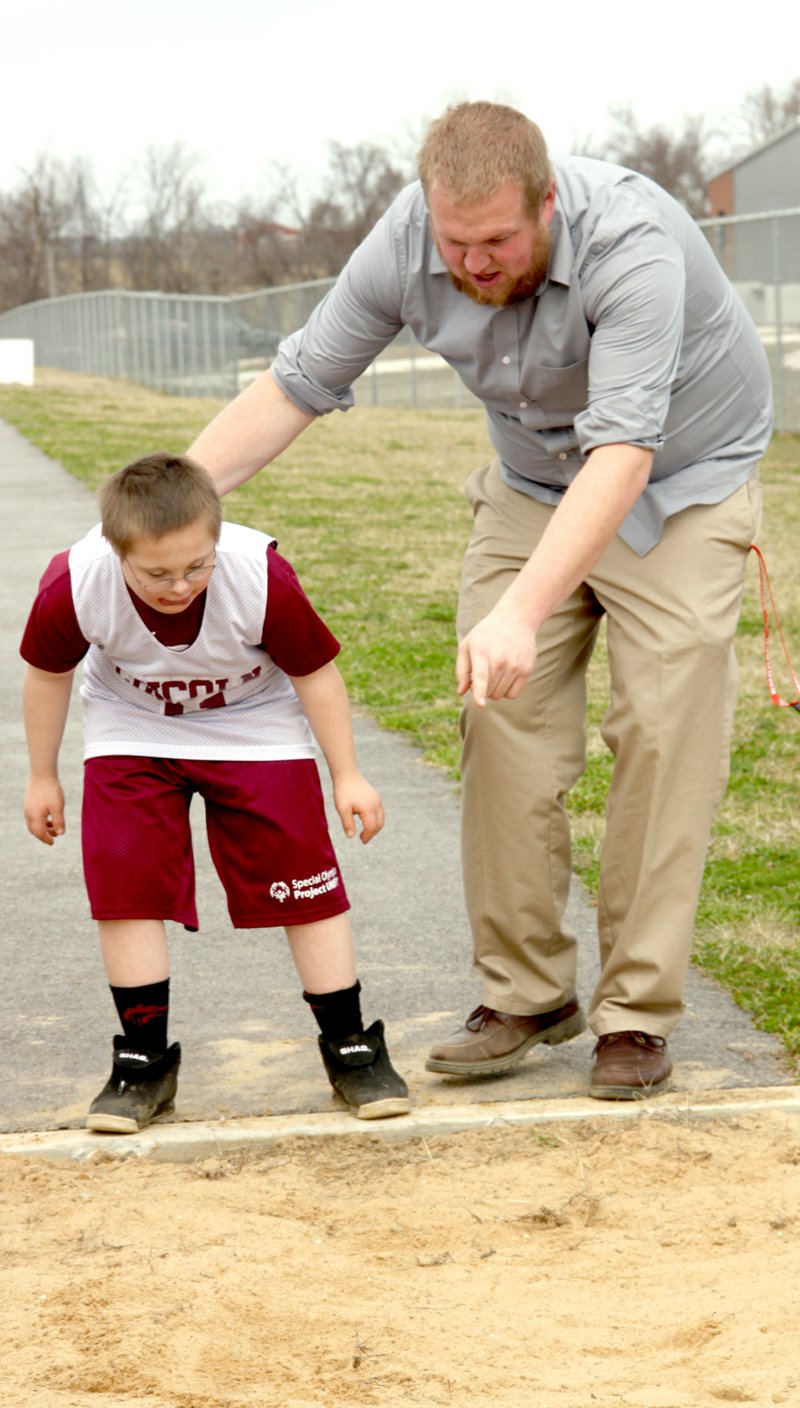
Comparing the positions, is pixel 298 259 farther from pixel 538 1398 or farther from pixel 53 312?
pixel 538 1398

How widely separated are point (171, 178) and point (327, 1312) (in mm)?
71411

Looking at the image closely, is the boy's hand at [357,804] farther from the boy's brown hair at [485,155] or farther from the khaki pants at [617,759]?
the boy's brown hair at [485,155]

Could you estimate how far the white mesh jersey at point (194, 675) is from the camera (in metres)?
3.42

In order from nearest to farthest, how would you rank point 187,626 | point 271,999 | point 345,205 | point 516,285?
1. point 516,285
2. point 187,626
3. point 271,999
4. point 345,205

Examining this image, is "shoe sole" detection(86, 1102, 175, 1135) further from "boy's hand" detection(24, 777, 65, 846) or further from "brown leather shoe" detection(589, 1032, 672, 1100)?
"brown leather shoe" detection(589, 1032, 672, 1100)

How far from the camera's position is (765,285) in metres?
20.8

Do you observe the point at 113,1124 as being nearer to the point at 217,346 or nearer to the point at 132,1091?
the point at 132,1091

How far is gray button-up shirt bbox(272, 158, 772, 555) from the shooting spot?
327 centimetres

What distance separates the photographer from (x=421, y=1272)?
295 cm

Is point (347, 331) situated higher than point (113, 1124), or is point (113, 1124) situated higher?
point (347, 331)

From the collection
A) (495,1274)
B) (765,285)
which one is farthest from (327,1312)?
(765,285)

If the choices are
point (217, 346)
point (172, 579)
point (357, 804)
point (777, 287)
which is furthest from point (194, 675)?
point (217, 346)

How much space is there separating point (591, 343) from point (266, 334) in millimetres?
32602

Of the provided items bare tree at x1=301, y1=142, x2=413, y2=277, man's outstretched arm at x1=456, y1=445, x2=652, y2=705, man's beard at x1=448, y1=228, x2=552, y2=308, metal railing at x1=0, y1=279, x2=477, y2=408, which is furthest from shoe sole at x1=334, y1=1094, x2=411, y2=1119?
bare tree at x1=301, y1=142, x2=413, y2=277
